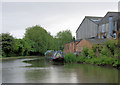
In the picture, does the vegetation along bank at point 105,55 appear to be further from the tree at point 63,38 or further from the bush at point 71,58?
the tree at point 63,38

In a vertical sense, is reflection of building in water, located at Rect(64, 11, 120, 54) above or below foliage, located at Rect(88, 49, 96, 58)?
above

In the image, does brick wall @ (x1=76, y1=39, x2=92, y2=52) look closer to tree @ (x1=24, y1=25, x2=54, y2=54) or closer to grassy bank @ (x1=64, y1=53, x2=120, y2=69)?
grassy bank @ (x1=64, y1=53, x2=120, y2=69)

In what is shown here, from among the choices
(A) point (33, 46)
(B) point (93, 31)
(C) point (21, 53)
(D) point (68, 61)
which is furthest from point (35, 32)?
(D) point (68, 61)

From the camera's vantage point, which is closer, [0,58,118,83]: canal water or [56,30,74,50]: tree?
[0,58,118,83]: canal water

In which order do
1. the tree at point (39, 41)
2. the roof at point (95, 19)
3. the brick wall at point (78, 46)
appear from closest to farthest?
the brick wall at point (78, 46) < the roof at point (95, 19) < the tree at point (39, 41)

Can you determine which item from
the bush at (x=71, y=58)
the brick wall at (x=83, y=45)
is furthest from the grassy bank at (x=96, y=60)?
the brick wall at (x=83, y=45)

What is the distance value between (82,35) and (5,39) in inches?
714

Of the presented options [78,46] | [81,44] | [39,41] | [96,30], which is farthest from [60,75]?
[39,41]

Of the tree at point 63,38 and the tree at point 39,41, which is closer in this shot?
the tree at point 63,38

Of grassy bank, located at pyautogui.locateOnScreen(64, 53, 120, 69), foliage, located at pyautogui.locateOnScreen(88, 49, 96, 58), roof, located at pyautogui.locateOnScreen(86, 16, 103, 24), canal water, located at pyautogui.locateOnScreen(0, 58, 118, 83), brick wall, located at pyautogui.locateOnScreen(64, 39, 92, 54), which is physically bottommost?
canal water, located at pyautogui.locateOnScreen(0, 58, 118, 83)

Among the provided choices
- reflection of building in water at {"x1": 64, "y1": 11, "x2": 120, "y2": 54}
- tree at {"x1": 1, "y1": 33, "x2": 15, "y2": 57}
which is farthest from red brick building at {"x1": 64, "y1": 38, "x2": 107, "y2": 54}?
tree at {"x1": 1, "y1": 33, "x2": 15, "y2": 57}

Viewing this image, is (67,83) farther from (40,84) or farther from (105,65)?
(105,65)

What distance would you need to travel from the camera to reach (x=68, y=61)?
35062 millimetres

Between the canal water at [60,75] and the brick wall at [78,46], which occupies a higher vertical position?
the brick wall at [78,46]
